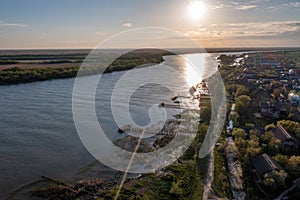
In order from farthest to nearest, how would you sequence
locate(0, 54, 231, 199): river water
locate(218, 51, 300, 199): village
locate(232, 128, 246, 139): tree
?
1. locate(232, 128, 246, 139): tree
2. locate(0, 54, 231, 199): river water
3. locate(218, 51, 300, 199): village

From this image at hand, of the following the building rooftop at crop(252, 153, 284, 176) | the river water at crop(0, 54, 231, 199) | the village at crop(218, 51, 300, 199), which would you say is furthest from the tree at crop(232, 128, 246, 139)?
the river water at crop(0, 54, 231, 199)

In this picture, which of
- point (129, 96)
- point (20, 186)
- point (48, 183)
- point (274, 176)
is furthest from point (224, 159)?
point (129, 96)

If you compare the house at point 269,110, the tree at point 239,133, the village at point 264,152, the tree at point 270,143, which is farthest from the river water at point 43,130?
the house at point 269,110

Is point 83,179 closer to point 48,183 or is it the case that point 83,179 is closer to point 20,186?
point 48,183

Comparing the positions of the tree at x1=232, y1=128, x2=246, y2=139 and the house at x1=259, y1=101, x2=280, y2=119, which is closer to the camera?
the tree at x1=232, y1=128, x2=246, y2=139

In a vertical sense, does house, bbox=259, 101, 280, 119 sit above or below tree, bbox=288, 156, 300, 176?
above

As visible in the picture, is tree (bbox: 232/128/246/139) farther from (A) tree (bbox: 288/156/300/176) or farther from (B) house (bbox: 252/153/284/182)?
(A) tree (bbox: 288/156/300/176)
